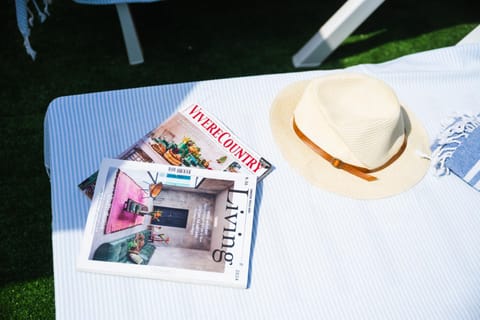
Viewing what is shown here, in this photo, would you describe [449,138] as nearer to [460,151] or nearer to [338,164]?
[460,151]

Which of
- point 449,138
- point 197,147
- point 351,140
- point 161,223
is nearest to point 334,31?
point 449,138

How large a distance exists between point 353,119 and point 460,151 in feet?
1.10

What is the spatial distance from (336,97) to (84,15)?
1.69 meters

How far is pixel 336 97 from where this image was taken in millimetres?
1049

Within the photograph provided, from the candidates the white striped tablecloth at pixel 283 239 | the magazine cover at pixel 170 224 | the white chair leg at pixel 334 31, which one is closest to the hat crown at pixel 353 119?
the white striped tablecloth at pixel 283 239

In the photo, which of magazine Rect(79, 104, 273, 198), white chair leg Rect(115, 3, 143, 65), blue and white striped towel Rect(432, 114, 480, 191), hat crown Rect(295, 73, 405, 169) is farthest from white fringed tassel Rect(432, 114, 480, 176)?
white chair leg Rect(115, 3, 143, 65)

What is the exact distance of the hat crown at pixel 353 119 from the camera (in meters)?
0.99

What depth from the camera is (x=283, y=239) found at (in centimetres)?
96

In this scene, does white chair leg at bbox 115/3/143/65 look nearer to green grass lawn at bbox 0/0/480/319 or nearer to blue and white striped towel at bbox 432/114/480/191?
green grass lawn at bbox 0/0/480/319

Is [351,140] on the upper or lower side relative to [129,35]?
upper

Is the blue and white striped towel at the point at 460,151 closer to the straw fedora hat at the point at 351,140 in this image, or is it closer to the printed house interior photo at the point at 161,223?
the straw fedora hat at the point at 351,140

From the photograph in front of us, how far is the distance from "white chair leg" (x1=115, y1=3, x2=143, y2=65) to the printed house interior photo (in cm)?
102

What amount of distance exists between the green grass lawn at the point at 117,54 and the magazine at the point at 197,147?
2.56 ft

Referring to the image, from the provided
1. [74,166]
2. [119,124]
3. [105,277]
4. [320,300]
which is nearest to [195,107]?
[119,124]
